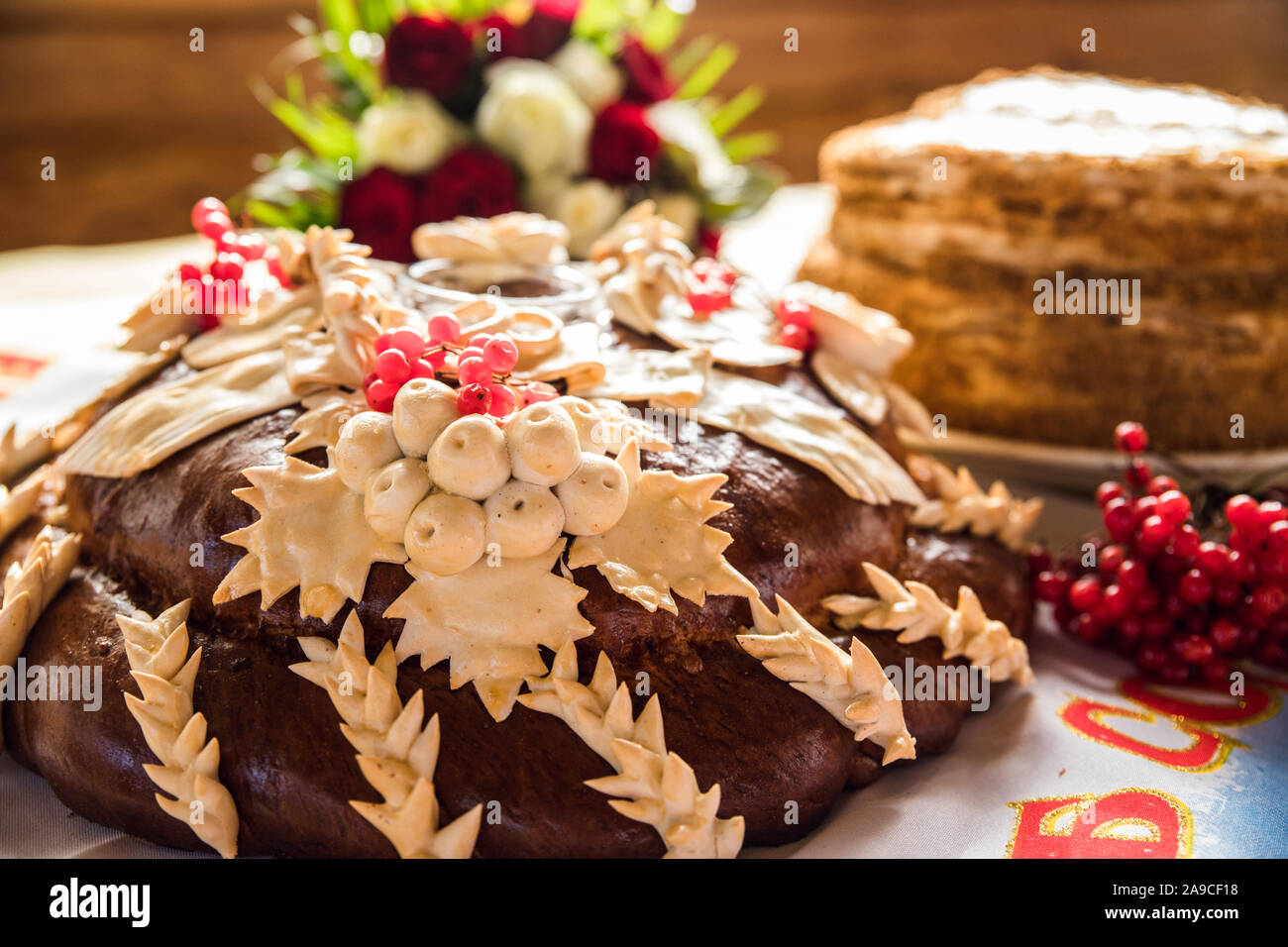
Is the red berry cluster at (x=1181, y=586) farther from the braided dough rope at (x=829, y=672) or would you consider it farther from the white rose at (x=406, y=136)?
the white rose at (x=406, y=136)

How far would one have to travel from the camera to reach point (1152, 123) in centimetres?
199

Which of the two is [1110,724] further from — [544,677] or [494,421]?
[494,421]

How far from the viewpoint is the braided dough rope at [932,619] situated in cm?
120

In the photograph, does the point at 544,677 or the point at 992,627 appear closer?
the point at 544,677

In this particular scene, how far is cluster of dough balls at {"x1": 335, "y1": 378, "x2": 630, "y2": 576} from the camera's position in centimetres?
98

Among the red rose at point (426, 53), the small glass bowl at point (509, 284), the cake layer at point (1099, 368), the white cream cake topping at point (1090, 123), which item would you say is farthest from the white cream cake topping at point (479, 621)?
the red rose at point (426, 53)

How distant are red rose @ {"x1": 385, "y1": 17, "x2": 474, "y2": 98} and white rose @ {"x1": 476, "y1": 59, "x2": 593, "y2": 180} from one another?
9 centimetres

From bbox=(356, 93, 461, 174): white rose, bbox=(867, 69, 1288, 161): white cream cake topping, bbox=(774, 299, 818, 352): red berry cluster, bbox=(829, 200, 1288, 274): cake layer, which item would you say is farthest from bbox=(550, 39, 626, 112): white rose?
bbox=(774, 299, 818, 352): red berry cluster

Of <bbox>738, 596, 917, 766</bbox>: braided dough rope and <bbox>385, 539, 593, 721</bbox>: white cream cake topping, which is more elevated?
<bbox>385, 539, 593, 721</bbox>: white cream cake topping

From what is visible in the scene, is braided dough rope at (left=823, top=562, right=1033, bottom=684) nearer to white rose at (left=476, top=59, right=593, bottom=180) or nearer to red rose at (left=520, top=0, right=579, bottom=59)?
white rose at (left=476, top=59, right=593, bottom=180)

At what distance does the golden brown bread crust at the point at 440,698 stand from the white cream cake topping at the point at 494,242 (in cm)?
36

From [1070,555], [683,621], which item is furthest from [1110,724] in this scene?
[683,621]

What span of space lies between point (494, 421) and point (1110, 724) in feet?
2.67

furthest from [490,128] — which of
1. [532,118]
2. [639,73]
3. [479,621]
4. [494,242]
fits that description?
[479,621]
